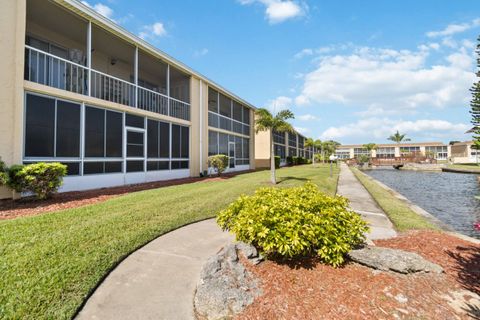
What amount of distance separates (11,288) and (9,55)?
7466mm

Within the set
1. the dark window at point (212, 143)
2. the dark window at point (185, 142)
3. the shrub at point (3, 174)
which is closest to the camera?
the shrub at point (3, 174)

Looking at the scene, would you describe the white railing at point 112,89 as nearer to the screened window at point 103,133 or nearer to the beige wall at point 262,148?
the screened window at point 103,133

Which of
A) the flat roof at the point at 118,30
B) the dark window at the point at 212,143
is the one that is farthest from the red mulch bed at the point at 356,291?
the dark window at the point at 212,143

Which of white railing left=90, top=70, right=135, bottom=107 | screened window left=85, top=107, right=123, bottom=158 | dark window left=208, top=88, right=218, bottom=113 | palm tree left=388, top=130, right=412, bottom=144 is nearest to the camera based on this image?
screened window left=85, top=107, right=123, bottom=158

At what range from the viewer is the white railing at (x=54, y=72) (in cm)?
786

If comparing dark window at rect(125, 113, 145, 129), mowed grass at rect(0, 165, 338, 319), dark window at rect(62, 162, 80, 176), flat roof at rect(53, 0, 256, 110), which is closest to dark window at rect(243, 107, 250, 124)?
flat roof at rect(53, 0, 256, 110)

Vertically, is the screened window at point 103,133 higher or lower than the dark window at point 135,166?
higher

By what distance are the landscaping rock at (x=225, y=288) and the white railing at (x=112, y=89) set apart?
→ 9.64 m

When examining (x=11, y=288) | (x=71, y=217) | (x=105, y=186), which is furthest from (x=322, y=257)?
(x=105, y=186)

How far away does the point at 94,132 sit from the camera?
30.6ft

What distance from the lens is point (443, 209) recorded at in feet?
32.5

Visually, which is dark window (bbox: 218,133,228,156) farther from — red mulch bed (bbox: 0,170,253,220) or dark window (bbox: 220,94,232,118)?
red mulch bed (bbox: 0,170,253,220)

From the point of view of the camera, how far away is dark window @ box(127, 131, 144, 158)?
428 inches

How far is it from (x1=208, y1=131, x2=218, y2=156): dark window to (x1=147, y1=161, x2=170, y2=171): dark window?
14.6 ft
